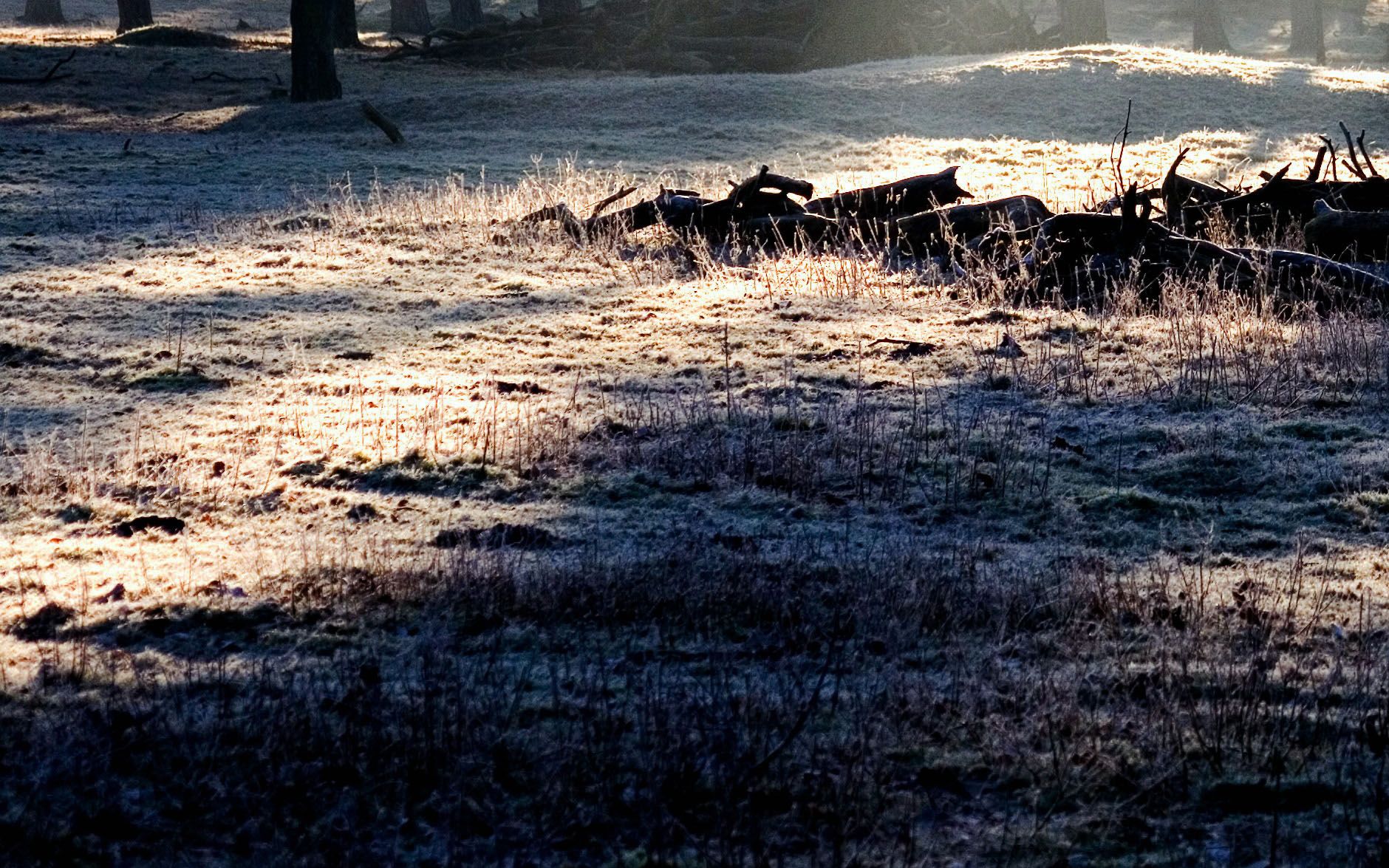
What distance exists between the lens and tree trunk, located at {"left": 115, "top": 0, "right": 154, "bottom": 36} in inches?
1324

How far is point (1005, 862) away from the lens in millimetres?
3451

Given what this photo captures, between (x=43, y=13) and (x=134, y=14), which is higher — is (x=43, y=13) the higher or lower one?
the higher one

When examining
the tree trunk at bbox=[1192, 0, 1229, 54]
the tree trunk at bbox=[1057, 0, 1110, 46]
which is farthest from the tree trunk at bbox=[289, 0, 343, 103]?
the tree trunk at bbox=[1192, 0, 1229, 54]

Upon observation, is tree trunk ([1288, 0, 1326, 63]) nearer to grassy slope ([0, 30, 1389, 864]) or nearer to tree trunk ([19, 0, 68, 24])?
tree trunk ([19, 0, 68, 24])

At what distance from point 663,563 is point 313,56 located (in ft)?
68.6

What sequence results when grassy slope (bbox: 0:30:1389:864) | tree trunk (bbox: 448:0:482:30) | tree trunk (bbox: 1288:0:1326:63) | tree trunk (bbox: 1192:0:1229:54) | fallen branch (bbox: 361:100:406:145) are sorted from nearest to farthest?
1. grassy slope (bbox: 0:30:1389:864)
2. fallen branch (bbox: 361:100:406:145)
3. tree trunk (bbox: 448:0:482:30)
4. tree trunk (bbox: 1288:0:1326:63)
5. tree trunk (bbox: 1192:0:1229:54)

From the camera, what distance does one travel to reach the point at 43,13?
4056 centimetres

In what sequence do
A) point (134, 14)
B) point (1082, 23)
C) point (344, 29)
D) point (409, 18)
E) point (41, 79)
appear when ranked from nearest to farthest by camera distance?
point (41, 79)
point (344, 29)
point (134, 14)
point (1082, 23)
point (409, 18)

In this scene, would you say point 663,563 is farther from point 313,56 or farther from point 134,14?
point 134,14

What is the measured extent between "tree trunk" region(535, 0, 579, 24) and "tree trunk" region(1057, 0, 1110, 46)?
446 inches

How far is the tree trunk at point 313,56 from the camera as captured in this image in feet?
78.8

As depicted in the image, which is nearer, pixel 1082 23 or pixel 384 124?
pixel 384 124

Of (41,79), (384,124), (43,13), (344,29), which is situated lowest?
(384,124)

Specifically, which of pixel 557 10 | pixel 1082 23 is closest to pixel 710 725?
pixel 557 10
